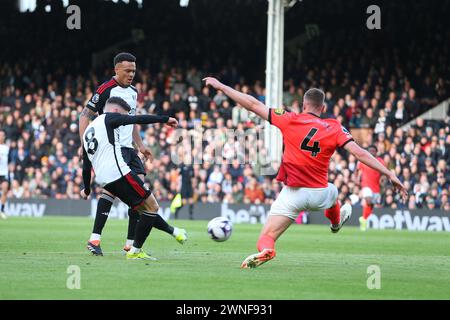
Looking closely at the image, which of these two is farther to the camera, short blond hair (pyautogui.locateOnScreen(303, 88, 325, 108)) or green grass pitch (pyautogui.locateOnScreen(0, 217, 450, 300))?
short blond hair (pyautogui.locateOnScreen(303, 88, 325, 108))

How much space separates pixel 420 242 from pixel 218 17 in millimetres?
21681

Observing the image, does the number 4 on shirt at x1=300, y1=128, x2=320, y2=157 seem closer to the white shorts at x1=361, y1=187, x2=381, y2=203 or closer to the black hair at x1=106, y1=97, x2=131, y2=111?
the black hair at x1=106, y1=97, x2=131, y2=111

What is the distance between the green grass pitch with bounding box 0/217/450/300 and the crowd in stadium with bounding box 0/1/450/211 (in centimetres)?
1149

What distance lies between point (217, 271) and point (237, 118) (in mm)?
20695

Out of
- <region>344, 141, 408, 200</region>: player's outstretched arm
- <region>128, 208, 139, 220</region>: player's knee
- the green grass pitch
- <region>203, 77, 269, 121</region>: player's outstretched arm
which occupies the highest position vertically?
<region>203, 77, 269, 121</region>: player's outstretched arm

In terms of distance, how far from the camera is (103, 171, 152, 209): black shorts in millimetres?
11484

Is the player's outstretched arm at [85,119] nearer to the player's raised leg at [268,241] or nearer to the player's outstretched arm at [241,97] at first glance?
the player's outstretched arm at [241,97]

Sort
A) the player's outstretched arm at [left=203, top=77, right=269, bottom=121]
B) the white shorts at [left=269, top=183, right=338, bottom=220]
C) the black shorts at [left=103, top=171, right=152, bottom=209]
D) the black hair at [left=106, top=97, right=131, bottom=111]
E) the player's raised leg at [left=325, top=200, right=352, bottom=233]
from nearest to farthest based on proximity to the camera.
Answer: the player's outstretched arm at [left=203, top=77, right=269, bottom=121] → the white shorts at [left=269, top=183, right=338, bottom=220] → the black shorts at [left=103, top=171, right=152, bottom=209] → the black hair at [left=106, top=97, right=131, bottom=111] → the player's raised leg at [left=325, top=200, right=352, bottom=233]

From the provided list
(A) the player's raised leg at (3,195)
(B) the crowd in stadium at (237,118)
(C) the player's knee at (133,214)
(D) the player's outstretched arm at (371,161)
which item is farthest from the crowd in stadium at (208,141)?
(D) the player's outstretched arm at (371,161)

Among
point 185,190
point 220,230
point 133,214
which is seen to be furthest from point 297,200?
point 185,190

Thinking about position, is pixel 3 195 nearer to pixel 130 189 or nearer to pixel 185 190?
pixel 185 190

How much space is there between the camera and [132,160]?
1221cm

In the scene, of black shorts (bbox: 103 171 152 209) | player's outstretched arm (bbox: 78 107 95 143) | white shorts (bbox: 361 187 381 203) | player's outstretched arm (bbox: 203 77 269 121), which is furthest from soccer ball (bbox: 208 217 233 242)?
white shorts (bbox: 361 187 381 203)

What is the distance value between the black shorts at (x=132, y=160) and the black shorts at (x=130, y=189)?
487mm
